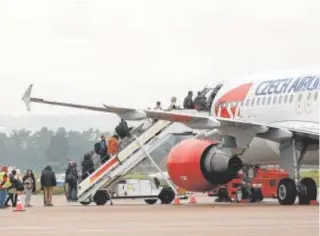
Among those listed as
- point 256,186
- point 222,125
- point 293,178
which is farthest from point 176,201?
point 222,125

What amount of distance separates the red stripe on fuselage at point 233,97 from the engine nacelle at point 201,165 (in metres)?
1.97

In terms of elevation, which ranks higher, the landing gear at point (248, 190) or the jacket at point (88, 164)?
the jacket at point (88, 164)

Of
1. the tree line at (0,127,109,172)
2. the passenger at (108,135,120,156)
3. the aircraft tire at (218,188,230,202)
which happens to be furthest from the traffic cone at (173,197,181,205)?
the tree line at (0,127,109,172)

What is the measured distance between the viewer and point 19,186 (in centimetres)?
3981

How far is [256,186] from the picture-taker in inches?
1668

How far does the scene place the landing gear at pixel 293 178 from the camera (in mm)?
32375

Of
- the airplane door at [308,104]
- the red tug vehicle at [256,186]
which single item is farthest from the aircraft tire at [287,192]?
the red tug vehicle at [256,186]

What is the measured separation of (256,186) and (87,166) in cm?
685

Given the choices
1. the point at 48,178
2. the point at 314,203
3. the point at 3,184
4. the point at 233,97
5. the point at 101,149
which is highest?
the point at 233,97

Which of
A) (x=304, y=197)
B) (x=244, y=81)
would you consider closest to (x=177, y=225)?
(x=304, y=197)

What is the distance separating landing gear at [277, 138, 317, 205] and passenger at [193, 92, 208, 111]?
Result: 671 cm

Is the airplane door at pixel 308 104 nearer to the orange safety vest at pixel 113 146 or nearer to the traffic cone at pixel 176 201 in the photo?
the traffic cone at pixel 176 201

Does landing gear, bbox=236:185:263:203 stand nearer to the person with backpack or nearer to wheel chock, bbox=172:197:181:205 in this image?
wheel chock, bbox=172:197:181:205

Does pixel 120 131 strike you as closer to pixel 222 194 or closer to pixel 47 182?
pixel 47 182
